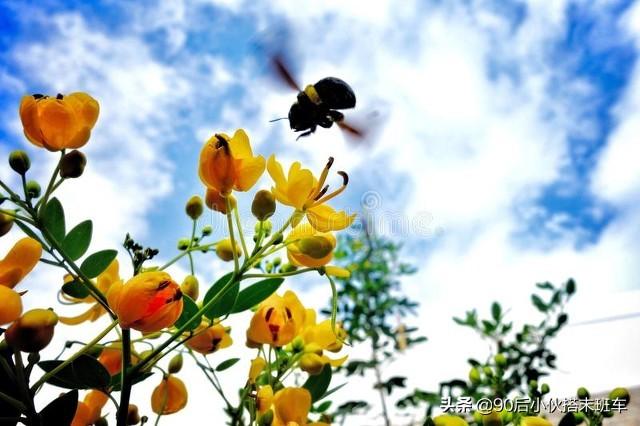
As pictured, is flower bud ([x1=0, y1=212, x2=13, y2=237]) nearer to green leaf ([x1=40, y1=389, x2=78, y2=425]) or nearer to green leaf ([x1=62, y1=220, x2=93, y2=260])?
green leaf ([x1=62, y1=220, x2=93, y2=260])

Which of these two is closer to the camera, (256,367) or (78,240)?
(78,240)

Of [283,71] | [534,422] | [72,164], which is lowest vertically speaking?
[534,422]

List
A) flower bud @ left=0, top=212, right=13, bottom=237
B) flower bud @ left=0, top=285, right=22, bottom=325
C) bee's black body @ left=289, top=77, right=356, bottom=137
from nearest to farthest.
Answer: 1. flower bud @ left=0, top=285, right=22, bottom=325
2. flower bud @ left=0, top=212, right=13, bottom=237
3. bee's black body @ left=289, top=77, right=356, bottom=137

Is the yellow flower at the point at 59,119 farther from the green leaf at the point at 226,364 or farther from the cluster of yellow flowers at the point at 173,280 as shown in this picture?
the green leaf at the point at 226,364

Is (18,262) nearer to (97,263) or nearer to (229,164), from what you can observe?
(97,263)

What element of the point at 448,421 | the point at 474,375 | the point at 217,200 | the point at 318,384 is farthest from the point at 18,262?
the point at 474,375

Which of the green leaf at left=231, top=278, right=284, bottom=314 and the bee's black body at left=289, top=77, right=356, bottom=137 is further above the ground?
the bee's black body at left=289, top=77, right=356, bottom=137

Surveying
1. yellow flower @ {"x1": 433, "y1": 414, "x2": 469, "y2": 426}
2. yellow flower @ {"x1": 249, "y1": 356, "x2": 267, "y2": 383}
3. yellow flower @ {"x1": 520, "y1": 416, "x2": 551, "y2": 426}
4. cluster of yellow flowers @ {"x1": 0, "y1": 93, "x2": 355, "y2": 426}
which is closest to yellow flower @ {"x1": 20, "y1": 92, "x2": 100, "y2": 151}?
cluster of yellow flowers @ {"x1": 0, "y1": 93, "x2": 355, "y2": 426}
